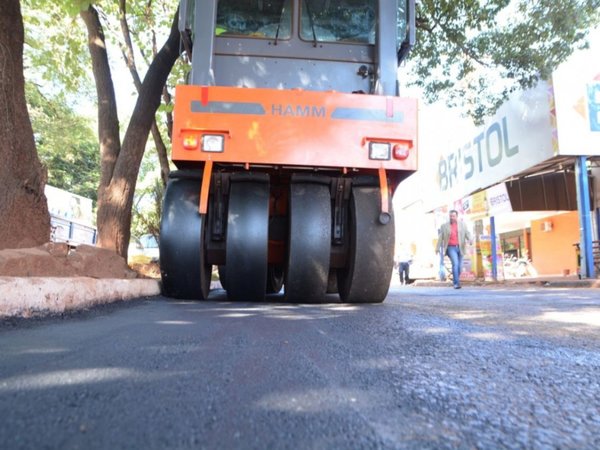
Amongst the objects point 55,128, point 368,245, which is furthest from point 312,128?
point 55,128

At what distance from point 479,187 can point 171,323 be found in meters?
14.1

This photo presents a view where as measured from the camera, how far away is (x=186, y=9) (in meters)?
5.14

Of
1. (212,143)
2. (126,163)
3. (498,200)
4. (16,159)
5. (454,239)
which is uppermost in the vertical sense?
(498,200)

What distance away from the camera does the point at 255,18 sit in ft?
17.5

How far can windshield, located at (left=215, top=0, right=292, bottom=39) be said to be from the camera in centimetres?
531

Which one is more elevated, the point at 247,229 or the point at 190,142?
the point at 190,142

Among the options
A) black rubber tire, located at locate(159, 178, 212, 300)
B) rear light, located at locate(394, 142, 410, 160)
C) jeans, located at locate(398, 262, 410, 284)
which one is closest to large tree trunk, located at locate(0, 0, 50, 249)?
black rubber tire, located at locate(159, 178, 212, 300)

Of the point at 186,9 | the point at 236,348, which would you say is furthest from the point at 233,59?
the point at 236,348

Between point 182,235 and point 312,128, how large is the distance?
167 centimetres

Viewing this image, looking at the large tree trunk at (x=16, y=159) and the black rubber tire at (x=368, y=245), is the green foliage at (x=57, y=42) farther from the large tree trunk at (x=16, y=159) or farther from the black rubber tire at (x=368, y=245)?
the black rubber tire at (x=368, y=245)

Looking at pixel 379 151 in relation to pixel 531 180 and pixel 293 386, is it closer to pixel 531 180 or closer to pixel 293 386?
pixel 293 386

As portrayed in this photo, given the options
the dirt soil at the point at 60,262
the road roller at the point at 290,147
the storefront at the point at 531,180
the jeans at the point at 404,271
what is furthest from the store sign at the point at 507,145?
the dirt soil at the point at 60,262

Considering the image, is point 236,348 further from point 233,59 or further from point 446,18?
point 446,18

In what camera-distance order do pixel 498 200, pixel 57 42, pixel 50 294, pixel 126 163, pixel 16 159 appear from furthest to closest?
1. pixel 498 200
2. pixel 57 42
3. pixel 126 163
4. pixel 16 159
5. pixel 50 294
